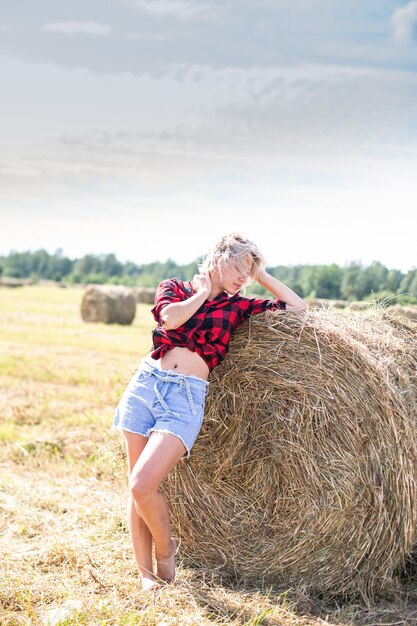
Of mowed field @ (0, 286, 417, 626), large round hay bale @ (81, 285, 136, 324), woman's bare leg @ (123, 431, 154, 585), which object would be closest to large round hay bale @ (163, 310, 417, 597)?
mowed field @ (0, 286, 417, 626)

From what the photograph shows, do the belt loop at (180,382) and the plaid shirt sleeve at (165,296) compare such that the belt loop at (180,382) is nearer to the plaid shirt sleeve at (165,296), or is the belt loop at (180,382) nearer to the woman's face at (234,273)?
the plaid shirt sleeve at (165,296)

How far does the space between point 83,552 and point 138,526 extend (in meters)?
0.63

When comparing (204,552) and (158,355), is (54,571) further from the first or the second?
(158,355)

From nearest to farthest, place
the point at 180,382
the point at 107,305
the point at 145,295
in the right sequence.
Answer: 1. the point at 180,382
2. the point at 107,305
3. the point at 145,295

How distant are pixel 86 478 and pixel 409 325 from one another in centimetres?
289

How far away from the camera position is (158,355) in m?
3.77

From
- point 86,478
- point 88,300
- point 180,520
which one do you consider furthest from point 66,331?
point 180,520

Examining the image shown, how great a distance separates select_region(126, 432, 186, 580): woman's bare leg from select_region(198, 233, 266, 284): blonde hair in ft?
3.16

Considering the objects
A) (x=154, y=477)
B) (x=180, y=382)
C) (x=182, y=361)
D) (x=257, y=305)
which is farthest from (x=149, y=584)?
(x=257, y=305)

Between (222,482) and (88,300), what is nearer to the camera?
(222,482)

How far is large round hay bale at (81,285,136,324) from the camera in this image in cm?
2011

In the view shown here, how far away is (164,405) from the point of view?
3633mm

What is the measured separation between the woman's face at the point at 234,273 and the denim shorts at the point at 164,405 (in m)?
0.54

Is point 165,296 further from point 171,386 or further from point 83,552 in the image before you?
point 83,552
